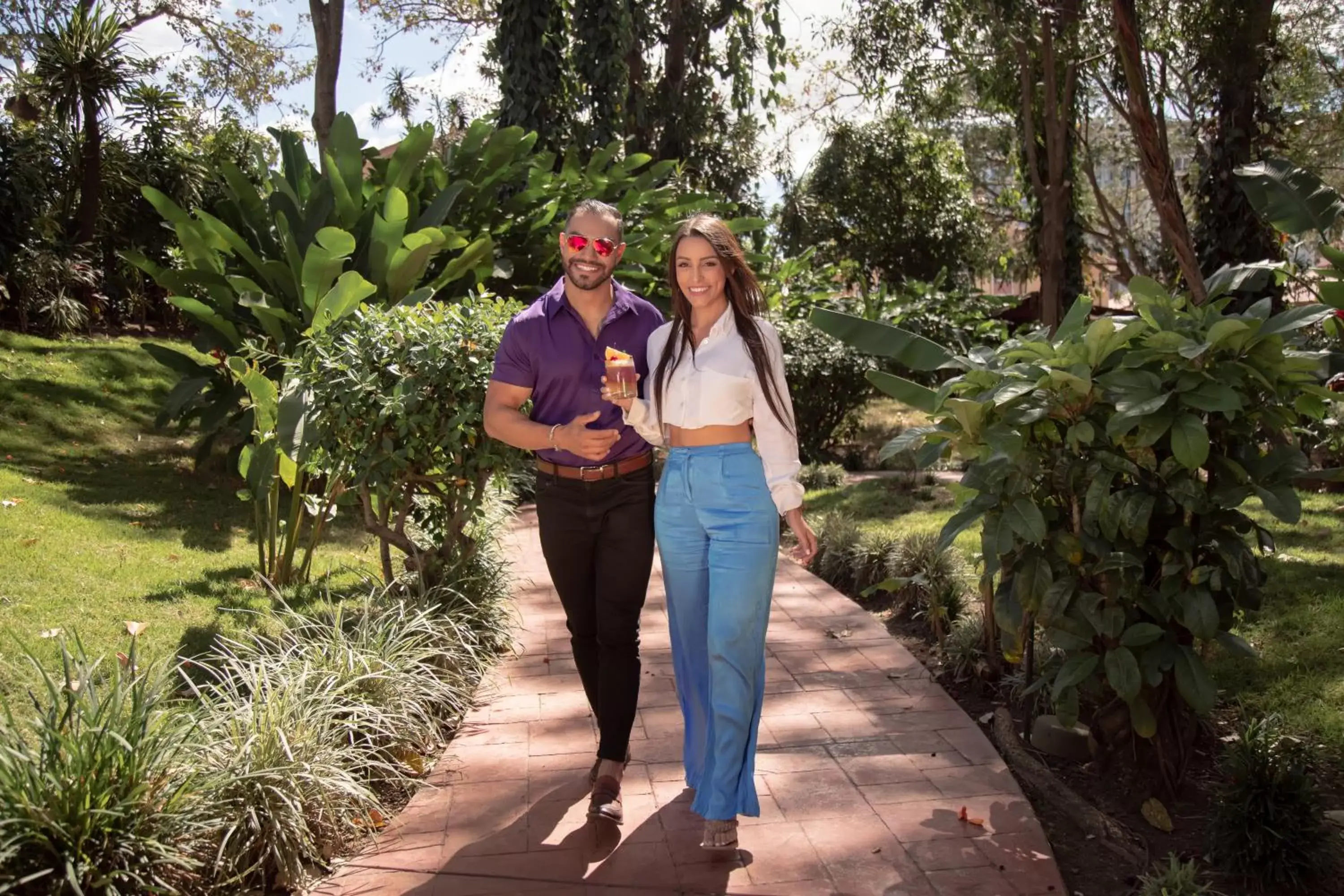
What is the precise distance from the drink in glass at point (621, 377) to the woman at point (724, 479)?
0.03 metres

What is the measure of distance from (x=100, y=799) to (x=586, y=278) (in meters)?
2.16


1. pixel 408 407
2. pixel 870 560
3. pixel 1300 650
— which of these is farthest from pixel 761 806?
pixel 870 560

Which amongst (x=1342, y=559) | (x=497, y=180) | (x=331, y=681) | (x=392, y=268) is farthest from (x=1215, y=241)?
(x=331, y=681)

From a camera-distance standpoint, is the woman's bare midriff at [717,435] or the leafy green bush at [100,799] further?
the woman's bare midriff at [717,435]

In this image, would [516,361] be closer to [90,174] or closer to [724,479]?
[724,479]

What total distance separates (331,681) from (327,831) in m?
0.61

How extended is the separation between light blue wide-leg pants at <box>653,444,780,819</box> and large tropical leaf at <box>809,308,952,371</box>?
114cm

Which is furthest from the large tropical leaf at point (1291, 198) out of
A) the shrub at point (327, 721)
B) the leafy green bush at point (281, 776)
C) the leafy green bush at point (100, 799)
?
the leafy green bush at point (100, 799)

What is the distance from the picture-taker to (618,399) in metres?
3.83

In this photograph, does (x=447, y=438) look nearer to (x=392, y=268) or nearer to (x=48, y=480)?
(x=392, y=268)

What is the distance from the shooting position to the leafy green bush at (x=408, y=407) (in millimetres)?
5617

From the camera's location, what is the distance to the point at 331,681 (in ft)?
14.2

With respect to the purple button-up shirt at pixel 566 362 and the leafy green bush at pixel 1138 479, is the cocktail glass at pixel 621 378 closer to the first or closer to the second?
the purple button-up shirt at pixel 566 362

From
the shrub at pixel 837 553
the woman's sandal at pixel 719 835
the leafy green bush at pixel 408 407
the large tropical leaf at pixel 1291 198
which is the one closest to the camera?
the woman's sandal at pixel 719 835
